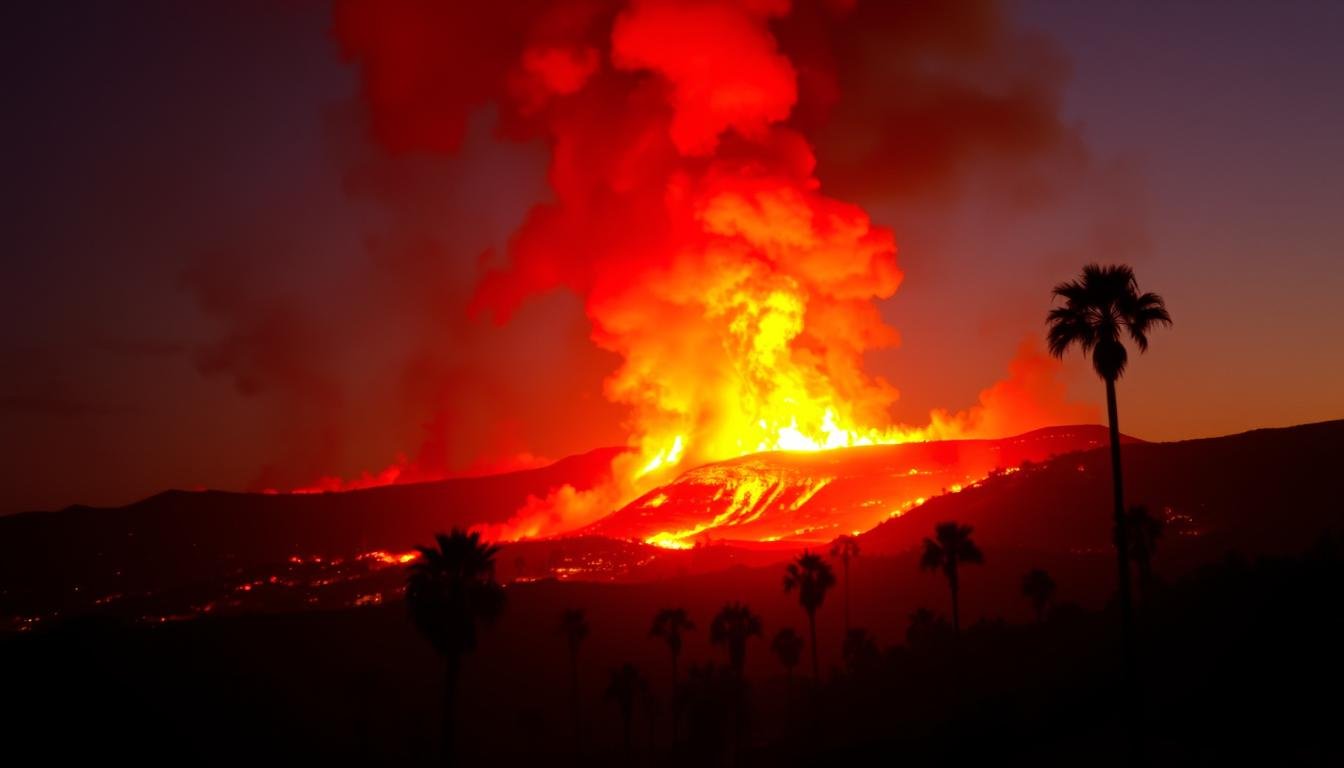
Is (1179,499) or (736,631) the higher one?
(1179,499)

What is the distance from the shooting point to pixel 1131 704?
26500 mm

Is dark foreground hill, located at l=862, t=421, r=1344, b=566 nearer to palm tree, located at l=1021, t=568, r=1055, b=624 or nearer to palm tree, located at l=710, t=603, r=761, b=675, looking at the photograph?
palm tree, located at l=1021, t=568, r=1055, b=624

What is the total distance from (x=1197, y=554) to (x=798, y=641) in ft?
200

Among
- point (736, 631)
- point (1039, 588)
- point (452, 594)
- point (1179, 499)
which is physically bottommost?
point (736, 631)

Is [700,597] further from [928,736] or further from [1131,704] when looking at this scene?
[1131,704]

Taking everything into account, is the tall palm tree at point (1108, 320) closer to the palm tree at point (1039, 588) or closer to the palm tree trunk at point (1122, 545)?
the palm tree trunk at point (1122, 545)

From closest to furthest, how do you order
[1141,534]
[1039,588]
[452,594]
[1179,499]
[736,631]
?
[452,594] < [1141,534] < [1039,588] < [736,631] < [1179,499]

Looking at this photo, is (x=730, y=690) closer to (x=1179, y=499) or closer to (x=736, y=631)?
(x=736, y=631)

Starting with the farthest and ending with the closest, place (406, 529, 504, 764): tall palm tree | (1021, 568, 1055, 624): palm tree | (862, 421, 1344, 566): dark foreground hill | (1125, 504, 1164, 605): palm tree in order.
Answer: (862, 421, 1344, 566): dark foreground hill < (1021, 568, 1055, 624): palm tree < (1125, 504, 1164, 605): palm tree < (406, 529, 504, 764): tall palm tree

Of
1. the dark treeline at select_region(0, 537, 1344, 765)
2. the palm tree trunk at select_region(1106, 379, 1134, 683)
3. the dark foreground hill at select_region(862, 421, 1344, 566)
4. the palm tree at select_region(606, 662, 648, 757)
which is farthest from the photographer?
the dark foreground hill at select_region(862, 421, 1344, 566)

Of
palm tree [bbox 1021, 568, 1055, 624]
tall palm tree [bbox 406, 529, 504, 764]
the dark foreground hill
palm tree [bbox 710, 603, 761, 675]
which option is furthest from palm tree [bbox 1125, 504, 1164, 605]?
the dark foreground hill

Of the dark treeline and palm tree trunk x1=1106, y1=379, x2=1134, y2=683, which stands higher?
palm tree trunk x1=1106, y1=379, x2=1134, y2=683

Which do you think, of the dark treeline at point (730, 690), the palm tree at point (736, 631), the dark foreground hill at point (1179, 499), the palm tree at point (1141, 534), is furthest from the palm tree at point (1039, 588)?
the dark foreground hill at point (1179, 499)

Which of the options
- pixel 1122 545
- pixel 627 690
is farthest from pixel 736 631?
pixel 1122 545
